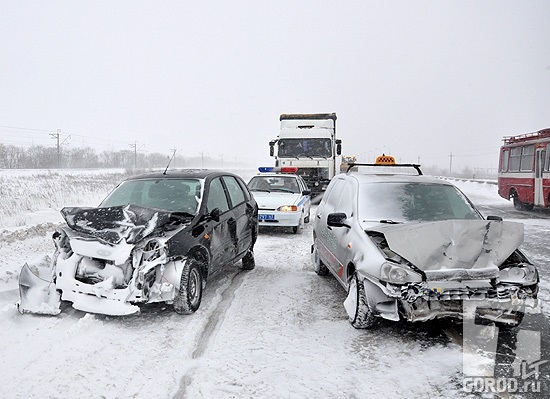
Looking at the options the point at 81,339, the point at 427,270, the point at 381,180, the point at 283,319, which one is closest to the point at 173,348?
the point at 81,339

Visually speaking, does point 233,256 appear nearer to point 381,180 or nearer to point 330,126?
point 381,180

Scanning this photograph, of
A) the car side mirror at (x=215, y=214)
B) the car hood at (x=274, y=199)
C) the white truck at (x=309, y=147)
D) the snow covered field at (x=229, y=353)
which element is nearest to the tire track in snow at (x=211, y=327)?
the snow covered field at (x=229, y=353)

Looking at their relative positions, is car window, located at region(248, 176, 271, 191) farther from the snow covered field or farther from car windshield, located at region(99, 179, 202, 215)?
the snow covered field

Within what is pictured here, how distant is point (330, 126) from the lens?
64.4 ft

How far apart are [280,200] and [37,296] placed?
7157 mm

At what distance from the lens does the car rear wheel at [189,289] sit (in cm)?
457

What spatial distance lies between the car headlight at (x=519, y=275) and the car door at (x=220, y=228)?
3309 mm

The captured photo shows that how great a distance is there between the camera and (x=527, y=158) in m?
16.4

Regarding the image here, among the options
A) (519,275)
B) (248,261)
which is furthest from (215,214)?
(519,275)

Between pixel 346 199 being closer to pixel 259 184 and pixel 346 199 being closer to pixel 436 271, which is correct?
pixel 436 271

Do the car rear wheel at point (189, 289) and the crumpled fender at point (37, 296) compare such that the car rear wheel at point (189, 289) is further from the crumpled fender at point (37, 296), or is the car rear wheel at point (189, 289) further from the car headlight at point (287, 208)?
the car headlight at point (287, 208)

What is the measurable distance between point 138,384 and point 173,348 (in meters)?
0.67

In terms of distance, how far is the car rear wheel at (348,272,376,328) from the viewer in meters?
4.23

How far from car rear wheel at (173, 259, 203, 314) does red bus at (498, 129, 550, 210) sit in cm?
1458
